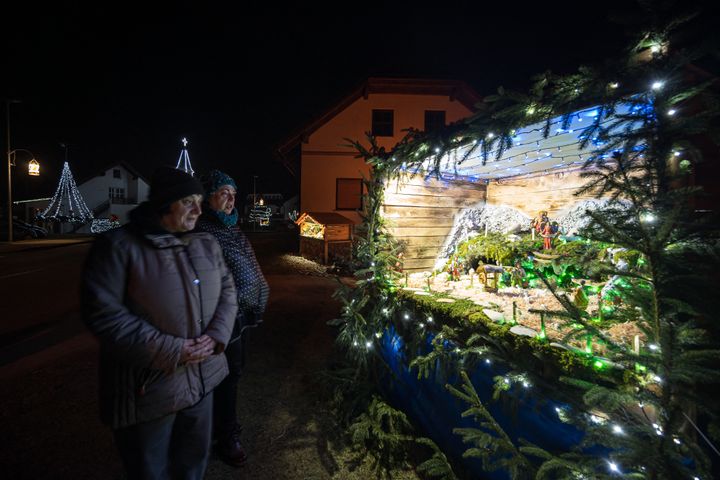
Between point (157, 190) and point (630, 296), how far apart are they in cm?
264

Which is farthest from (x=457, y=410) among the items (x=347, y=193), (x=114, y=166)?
(x=114, y=166)

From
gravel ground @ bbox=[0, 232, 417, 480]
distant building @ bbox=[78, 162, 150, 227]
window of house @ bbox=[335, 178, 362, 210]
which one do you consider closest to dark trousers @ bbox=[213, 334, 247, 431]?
gravel ground @ bbox=[0, 232, 417, 480]

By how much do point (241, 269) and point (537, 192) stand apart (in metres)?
5.66

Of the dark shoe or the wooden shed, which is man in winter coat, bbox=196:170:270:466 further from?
the wooden shed

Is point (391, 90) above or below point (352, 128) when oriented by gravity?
above

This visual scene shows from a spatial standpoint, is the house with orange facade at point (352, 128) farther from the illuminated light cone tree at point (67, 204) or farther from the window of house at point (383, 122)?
the illuminated light cone tree at point (67, 204)

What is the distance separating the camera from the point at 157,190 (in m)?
1.94

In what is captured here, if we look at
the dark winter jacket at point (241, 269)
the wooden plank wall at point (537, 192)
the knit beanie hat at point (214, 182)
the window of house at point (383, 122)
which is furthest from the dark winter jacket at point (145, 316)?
the window of house at point (383, 122)

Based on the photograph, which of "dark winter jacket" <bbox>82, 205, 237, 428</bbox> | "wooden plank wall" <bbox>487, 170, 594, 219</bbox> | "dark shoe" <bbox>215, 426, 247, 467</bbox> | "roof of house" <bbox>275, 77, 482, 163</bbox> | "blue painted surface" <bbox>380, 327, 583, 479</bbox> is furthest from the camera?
"roof of house" <bbox>275, 77, 482, 163</bbox>

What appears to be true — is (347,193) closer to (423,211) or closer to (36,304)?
(423,211)

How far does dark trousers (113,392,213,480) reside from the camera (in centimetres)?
186

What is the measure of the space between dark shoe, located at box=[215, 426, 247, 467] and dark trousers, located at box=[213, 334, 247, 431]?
0.06 metres

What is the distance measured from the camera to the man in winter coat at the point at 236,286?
272cm

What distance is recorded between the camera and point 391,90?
16109mm
